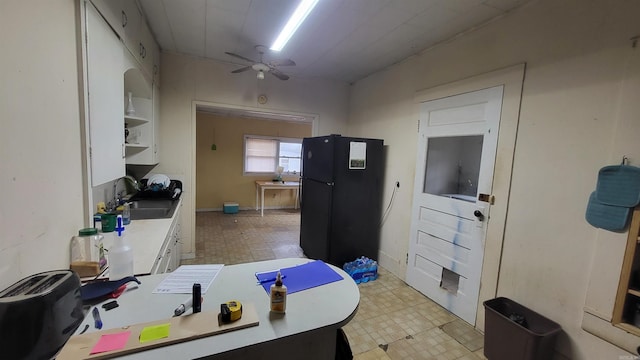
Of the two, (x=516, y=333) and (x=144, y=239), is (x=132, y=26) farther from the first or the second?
(x=516, y=333)

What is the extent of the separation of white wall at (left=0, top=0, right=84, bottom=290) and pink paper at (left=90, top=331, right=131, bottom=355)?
1.22 feet

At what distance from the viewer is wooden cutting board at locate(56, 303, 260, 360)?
76cm

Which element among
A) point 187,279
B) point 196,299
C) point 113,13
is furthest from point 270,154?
A: point 196,299

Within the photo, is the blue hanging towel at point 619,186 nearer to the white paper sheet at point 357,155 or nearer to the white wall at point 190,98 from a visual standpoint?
the white paper sheet at point 357,155

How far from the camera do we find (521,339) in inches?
66.0

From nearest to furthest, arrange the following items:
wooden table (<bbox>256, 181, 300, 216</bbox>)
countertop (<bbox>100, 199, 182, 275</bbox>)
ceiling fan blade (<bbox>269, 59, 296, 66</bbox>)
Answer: countertop (<bbox>100, 199, 182, 275</bbox>)
ceiling fan blade (<bbox>269, 59, 296, 66</bbox>)
wooden table (<bbox>256, 181, 300, 216</bbox>)

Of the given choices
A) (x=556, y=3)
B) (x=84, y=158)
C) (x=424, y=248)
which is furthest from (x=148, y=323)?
(x=556, y=3)

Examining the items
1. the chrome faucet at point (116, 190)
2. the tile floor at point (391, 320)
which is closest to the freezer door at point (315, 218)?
the tile floor at point (391, 320)

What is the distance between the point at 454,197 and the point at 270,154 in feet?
17.7

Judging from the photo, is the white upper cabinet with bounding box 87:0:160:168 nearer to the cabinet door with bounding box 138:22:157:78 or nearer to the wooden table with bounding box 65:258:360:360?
the cabinet door with bounding box 138:22:157:78

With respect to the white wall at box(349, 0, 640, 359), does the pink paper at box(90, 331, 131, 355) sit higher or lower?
lower

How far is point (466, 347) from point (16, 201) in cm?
278

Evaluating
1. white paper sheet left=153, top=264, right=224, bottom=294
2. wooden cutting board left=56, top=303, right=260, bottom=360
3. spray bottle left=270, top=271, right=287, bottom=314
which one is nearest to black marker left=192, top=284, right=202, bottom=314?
wooden cutting board left=56, top=303, right=260, bottom=360

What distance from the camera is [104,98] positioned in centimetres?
151
